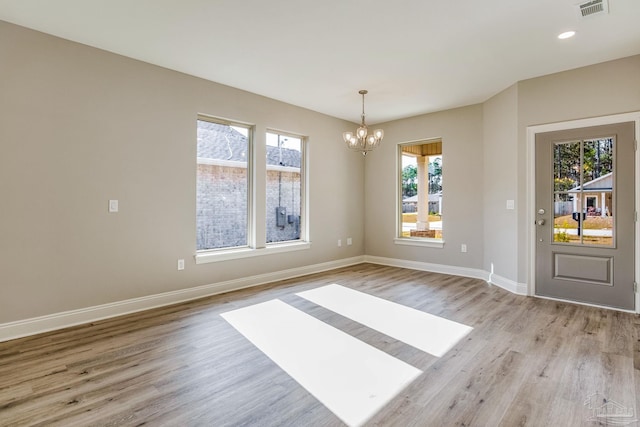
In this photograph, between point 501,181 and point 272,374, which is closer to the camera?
point 272,374

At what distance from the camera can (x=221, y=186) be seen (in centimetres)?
450

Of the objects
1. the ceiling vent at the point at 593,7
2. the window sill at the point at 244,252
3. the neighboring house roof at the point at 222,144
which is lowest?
the window sill at the point at 244,252

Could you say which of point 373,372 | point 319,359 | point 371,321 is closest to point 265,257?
point 371,321

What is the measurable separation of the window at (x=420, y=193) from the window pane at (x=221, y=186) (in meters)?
3.01

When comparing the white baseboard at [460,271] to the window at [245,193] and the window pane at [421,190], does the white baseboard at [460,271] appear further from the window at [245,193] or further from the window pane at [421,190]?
the window at [245,193]

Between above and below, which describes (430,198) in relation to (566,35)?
below

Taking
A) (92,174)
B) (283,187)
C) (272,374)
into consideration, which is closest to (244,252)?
(283,187)

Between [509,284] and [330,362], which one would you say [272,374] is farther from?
[509,284]

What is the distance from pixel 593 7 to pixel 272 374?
12.5 feet

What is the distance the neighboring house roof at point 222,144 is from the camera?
4.32m

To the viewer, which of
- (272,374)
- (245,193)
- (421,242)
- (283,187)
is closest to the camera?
(272,374)

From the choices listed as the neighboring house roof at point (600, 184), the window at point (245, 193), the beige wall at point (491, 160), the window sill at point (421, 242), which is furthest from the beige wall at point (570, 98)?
the window at point (245, 193)

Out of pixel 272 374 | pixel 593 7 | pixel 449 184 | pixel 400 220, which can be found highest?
pixel 593 7

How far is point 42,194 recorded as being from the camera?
120 inches
